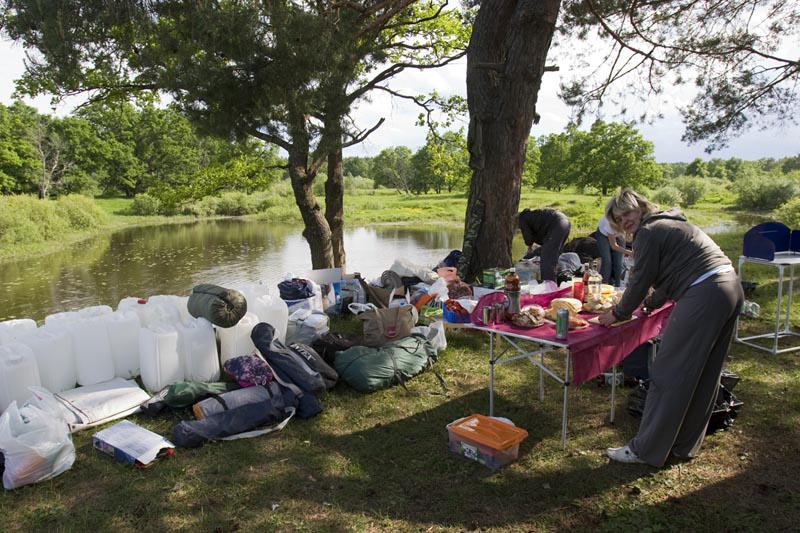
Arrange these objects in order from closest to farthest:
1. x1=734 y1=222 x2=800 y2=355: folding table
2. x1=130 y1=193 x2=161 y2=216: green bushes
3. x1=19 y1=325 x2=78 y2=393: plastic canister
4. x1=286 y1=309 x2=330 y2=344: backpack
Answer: x1=19 y1=325 x2=78 y2=393: plastic canister < x1=734 y1=222 x2=800 y2=355: folding table < x1=286 y1=309 x2=330 y2=344: backpack < x1=130 y1=193 x2=161 y2=216: green bushes

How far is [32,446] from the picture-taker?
2783mm

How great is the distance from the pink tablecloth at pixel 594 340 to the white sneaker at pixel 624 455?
428 mm

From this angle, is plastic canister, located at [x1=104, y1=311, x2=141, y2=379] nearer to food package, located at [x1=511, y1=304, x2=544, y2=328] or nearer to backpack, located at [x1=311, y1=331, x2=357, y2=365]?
backpack, located at [x1=311, y1=331, x2=357, y2=365]

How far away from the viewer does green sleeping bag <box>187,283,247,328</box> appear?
13.4ft

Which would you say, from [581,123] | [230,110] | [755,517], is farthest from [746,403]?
[581,123]

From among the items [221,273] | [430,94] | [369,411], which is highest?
[430,94]

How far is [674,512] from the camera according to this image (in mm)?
2457

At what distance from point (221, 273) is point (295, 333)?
1202 centimetres

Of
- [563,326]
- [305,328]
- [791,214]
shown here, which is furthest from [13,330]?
[791,214]

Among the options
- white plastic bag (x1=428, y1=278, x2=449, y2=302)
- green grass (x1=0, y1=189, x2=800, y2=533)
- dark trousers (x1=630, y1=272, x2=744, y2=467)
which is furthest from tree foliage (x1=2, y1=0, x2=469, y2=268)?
dark trousers (x1=630, y1=272, x2=744, y2=467)

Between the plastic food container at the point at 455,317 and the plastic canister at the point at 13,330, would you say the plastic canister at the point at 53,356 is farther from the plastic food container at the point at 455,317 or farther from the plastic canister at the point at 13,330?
the plastic food container at the point at 455,317

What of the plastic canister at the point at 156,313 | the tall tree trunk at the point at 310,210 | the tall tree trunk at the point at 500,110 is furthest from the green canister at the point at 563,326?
the tall tree trunk at the point at 310,210

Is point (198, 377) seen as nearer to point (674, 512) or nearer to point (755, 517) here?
point (674, 512)

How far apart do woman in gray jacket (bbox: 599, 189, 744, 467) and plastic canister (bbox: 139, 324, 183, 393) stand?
309 centimetres
